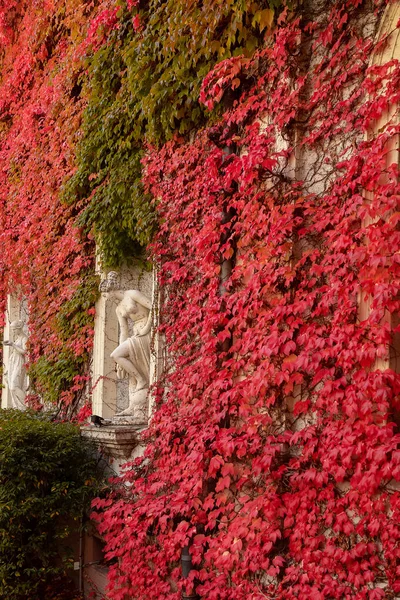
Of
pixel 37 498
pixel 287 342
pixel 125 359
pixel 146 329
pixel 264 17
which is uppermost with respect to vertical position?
pixel 264 17

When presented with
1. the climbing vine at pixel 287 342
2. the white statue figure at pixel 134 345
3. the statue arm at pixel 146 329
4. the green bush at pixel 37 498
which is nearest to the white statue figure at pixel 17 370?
the green bush at pixel 37 498

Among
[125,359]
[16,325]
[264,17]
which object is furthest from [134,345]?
[16,325]

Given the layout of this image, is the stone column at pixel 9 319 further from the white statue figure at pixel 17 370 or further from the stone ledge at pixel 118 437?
the stone ledge at pixel 118 437

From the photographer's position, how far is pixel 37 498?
21.5 feet

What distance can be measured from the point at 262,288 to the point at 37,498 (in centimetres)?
357

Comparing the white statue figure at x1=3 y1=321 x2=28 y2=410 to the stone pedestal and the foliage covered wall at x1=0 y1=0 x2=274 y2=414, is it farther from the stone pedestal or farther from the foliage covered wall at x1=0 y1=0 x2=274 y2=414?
the stone pedestal

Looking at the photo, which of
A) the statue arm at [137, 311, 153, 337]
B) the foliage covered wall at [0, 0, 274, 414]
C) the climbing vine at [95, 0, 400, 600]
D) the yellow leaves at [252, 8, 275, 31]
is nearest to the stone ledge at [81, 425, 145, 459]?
the climbing vine at [95, 0, 400, 600]

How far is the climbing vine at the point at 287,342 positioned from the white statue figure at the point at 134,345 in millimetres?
959

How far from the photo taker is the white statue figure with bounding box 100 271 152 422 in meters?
7.22

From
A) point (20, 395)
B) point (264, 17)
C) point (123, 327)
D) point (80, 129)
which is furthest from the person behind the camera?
point (20, 395)

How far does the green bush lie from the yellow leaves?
4.86 meters

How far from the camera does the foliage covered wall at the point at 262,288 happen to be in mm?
4117

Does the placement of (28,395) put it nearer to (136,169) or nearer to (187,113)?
(136,169)

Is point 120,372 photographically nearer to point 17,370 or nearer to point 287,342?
point 287,342
